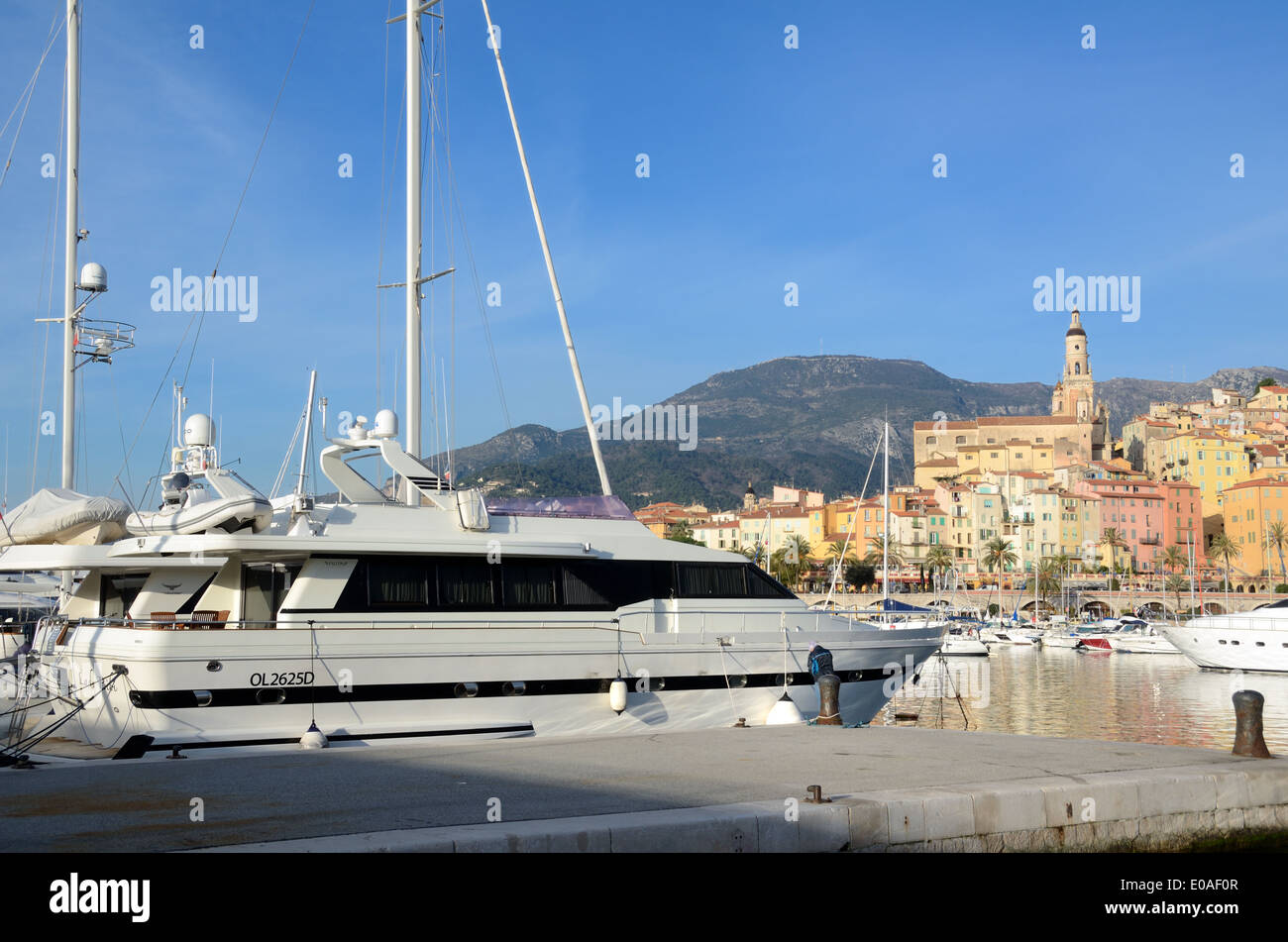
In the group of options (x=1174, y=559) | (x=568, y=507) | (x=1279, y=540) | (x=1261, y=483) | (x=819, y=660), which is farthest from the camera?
(x=1261, y=483)

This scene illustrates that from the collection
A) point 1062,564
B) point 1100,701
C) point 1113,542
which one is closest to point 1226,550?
point 1113,542

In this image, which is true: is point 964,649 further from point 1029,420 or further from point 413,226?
point 1029,420

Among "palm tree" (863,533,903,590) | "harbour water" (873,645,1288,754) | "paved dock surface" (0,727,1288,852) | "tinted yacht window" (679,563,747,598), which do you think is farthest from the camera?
"palm tree" (863,533,903,590)

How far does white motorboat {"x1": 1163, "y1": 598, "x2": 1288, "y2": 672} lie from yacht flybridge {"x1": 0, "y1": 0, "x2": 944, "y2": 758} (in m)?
33.5

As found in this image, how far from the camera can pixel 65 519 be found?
12930 mm

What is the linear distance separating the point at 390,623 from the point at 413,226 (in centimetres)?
659

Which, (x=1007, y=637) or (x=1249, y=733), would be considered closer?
(x=1249, y=733)

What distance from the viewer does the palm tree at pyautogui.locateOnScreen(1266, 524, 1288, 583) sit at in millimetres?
104125

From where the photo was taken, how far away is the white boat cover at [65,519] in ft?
42.3

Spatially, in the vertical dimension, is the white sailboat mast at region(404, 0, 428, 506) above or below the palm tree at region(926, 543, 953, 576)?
above

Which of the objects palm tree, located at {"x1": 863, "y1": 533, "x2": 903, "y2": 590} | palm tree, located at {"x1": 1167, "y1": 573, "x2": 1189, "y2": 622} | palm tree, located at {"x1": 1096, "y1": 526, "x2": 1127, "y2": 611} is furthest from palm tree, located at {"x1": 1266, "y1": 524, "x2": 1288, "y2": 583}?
palm tree, located at {"x1": 863, "y1": 533, "x2": 903, "y2": 590}

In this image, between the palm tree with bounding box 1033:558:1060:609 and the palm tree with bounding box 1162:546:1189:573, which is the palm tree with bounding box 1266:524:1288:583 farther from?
the palm tree with bounding box 1033:558:1060:609
